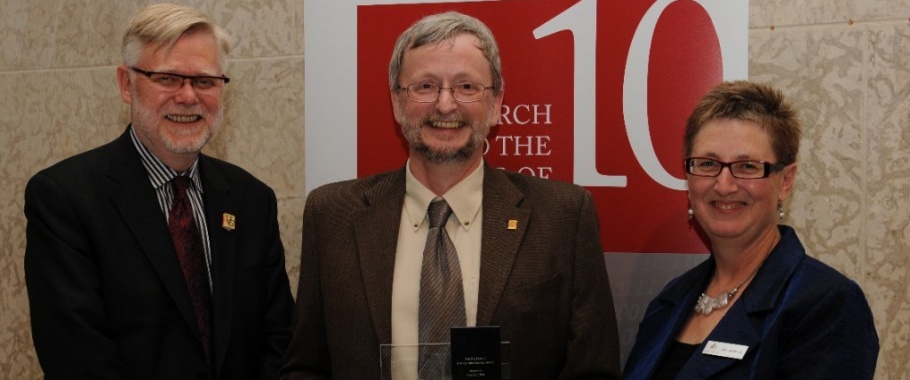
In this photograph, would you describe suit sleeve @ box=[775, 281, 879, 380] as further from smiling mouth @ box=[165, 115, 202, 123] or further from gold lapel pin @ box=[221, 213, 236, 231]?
smiling mouth @ box=[165, 115, 202, 123]

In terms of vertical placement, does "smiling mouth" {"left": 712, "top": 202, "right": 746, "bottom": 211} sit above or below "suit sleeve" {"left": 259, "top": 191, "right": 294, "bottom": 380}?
above

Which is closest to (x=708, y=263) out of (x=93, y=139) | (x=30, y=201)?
(x=30, y=201)

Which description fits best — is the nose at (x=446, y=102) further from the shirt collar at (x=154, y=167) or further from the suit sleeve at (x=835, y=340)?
the suit sleeve at (x=835, y=340)

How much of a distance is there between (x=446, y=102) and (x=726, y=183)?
0.75 meters

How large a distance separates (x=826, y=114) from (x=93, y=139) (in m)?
2.79

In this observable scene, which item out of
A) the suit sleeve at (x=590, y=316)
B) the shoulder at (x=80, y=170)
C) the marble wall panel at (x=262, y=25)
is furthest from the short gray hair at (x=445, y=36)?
the marble wall panel at (x=262, y=25)

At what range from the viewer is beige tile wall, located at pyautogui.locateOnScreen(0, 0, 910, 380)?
3.00m

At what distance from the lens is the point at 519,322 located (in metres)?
2.50

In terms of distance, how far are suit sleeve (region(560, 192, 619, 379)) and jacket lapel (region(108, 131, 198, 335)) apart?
3.42 ft

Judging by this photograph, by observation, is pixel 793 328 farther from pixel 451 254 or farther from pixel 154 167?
pixel 154 167

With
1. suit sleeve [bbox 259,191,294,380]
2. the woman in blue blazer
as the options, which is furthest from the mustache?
suit sleeve [bbox 259,191,294,380]

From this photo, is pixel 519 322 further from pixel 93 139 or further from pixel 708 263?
pixel 93 139

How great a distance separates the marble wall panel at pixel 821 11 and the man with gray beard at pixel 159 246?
1699 mm

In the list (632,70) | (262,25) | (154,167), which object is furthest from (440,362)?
(262,25)
